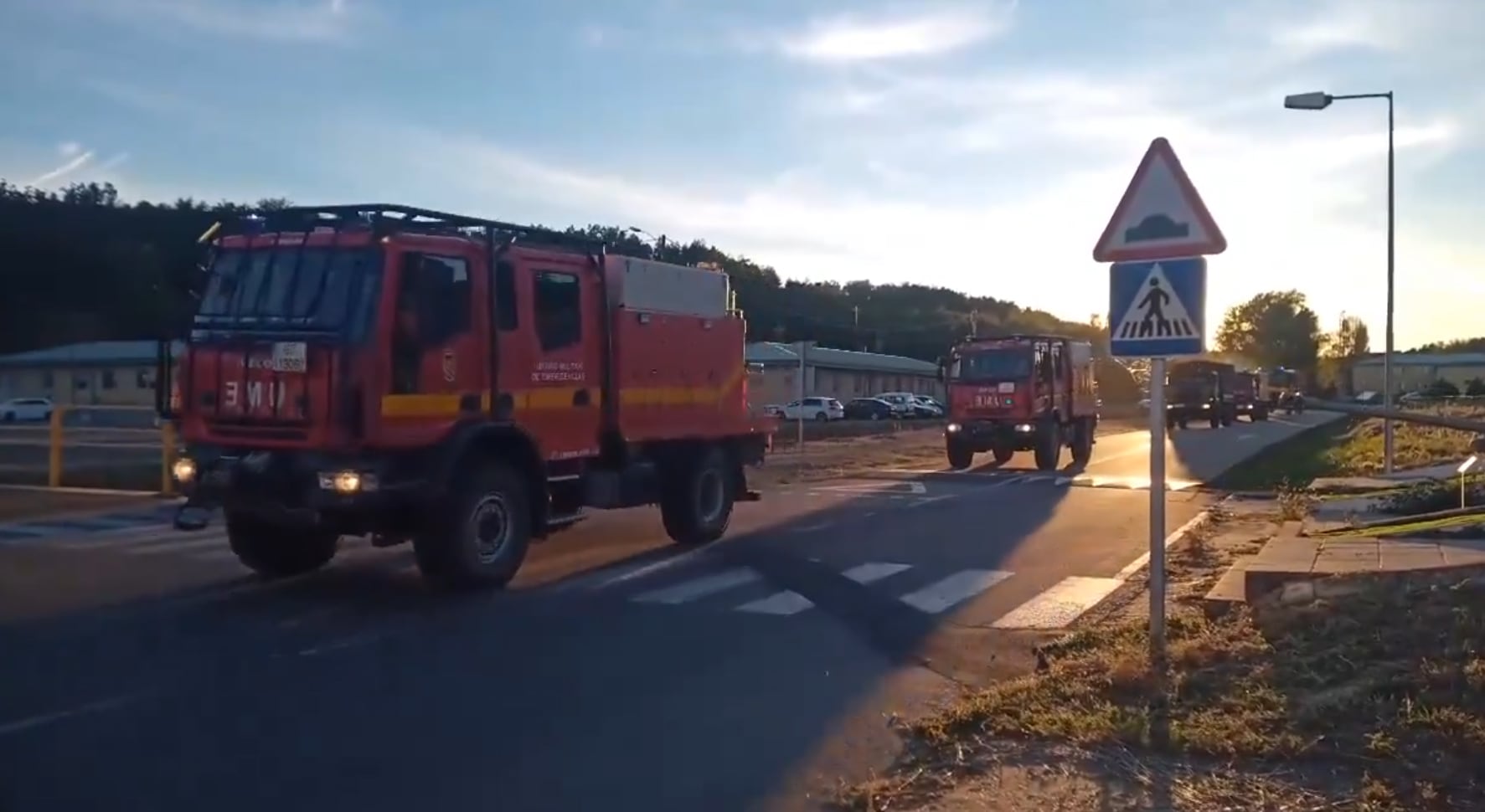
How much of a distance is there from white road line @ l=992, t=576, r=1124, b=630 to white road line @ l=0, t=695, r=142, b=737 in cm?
604

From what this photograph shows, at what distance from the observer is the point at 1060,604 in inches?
480

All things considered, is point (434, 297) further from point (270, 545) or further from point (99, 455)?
point (99, 455)

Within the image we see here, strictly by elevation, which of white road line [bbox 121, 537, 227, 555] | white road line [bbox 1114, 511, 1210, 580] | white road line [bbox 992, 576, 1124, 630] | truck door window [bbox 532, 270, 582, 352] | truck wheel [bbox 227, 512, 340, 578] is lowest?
white road line [bbox 992, 576, 1124, 630]

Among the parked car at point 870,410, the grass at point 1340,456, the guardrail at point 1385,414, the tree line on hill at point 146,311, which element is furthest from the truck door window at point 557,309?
the parked car at point 870,410

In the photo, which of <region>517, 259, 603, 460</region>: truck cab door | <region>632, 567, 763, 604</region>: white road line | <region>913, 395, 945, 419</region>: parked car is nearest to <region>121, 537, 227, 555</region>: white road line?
<region>517, 259, 603, 460</region>: truck cab door

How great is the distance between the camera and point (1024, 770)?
264 inches

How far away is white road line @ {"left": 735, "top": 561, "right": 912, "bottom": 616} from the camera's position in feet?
38.6

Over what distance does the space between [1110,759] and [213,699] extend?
4.83m

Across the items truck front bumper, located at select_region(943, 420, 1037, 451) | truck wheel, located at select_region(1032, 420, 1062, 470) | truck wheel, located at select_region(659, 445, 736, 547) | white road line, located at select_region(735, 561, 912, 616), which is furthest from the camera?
truck wheel, located at select_region(1032, 420, 1062, 470)

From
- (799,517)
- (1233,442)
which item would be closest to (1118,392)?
(1233,442)

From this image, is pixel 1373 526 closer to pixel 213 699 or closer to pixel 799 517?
pixel 799 517

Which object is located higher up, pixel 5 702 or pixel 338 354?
pixel 338 354

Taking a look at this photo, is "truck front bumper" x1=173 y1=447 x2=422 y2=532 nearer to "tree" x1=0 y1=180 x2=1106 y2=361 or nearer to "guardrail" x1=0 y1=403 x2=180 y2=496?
"guardrail" x1=0 y1=403 x2=180 y2=496

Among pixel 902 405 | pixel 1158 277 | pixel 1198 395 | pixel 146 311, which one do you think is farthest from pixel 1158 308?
pixel 902 405
